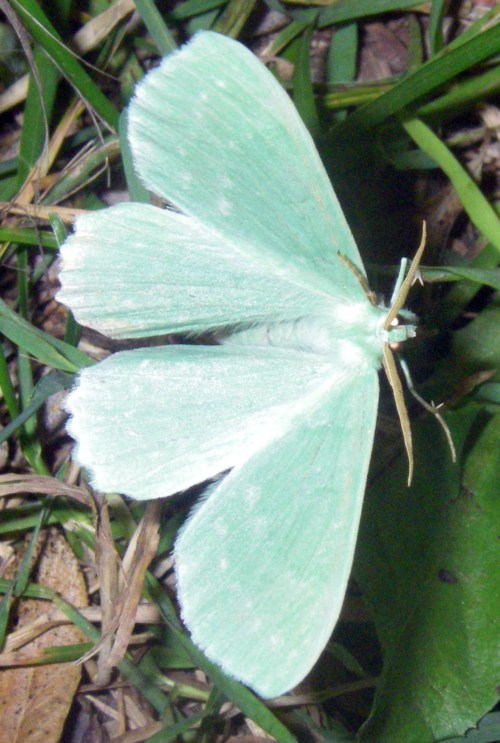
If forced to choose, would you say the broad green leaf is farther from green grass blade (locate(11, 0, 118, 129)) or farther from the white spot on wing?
green grass blade (locate(11, 0, 118, 129))

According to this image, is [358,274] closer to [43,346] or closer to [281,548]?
[281,548]

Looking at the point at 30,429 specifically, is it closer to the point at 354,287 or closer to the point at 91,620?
the point at 91,620

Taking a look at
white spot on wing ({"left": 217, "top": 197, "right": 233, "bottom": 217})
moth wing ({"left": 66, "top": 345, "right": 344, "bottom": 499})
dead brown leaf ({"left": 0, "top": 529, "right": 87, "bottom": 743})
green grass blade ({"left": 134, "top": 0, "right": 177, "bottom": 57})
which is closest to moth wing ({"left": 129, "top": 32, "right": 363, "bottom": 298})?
white spot on wing ({"left": 217, "top": 197, "right": 233, "bottom": 217})

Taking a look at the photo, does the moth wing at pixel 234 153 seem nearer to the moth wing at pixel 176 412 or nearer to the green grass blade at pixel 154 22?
the moth wing at pixel 176 412

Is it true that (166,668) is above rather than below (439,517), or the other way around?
below

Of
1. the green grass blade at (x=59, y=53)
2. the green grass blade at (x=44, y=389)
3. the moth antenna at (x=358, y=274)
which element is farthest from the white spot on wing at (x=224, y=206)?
the green grass blade at (x=59, y=53)

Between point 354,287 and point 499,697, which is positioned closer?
point 354,287

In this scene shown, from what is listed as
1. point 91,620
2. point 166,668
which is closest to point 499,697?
point 166,668
